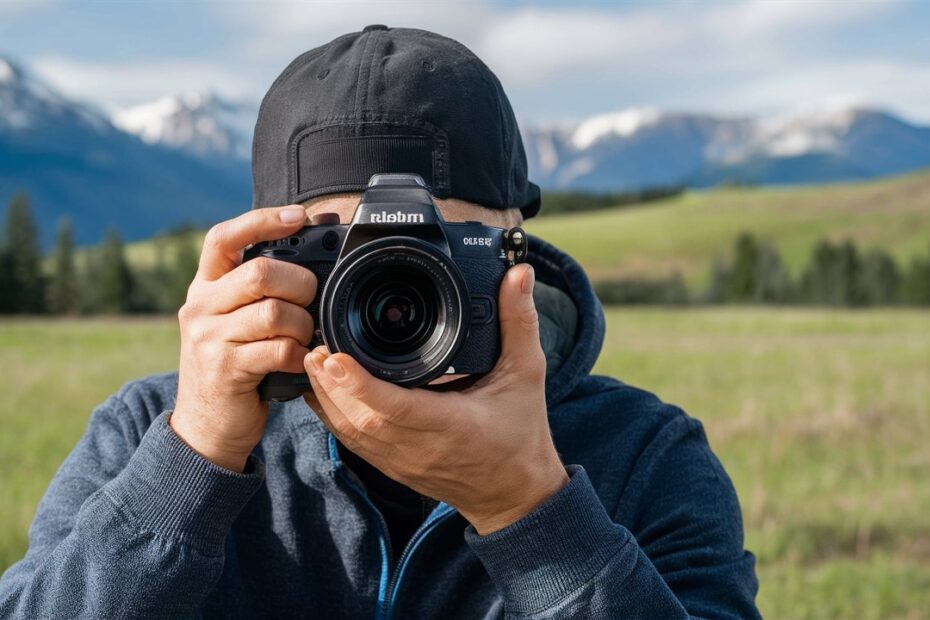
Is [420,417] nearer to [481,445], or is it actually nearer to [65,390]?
[481,445]

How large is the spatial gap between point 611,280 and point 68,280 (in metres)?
39.3

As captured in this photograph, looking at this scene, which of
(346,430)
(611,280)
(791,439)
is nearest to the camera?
(346,430)

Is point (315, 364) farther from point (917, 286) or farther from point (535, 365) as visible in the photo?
point (917, 286)

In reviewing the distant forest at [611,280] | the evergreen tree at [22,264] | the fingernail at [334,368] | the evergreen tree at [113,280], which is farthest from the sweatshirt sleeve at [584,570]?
the evergreen tree at [113,280]

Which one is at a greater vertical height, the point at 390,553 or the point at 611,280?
the point at 390,553

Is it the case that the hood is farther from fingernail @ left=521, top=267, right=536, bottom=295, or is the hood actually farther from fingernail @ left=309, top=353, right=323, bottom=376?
fingernail @ left=309, top=353, right=323, bottom=376

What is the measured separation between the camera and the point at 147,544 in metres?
1.82

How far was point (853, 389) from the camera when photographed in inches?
524

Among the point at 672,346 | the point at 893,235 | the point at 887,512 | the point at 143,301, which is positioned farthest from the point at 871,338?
the point at 893,235

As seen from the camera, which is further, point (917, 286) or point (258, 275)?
point (917, 286)

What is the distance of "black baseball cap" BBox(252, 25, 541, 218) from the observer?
2141mm

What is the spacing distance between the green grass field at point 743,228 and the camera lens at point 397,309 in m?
69.7

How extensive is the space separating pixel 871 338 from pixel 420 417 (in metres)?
26.3

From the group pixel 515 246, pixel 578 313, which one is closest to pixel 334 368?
pixel 515 246
